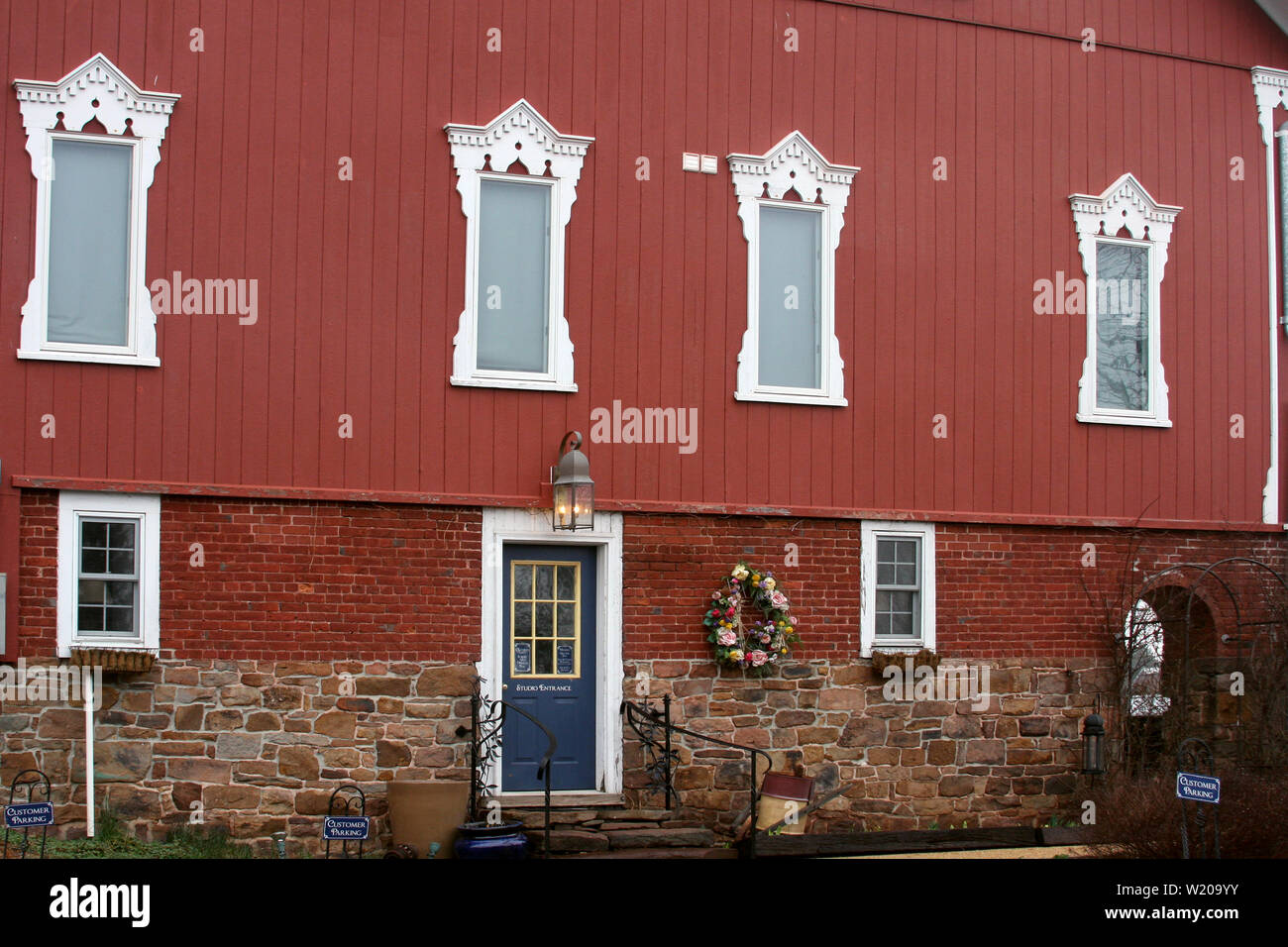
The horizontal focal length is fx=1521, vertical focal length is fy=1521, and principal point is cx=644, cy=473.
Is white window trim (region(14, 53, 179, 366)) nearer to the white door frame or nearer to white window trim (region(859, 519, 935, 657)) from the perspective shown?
the white door frame

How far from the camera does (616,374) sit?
12562mm

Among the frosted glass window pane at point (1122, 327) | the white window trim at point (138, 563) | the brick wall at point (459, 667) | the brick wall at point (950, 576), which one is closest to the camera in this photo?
the white window trim at point (138, 563)

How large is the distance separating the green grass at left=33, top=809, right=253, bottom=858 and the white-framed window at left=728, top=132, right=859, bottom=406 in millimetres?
→ 5584

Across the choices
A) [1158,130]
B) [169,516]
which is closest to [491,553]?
[169,516]

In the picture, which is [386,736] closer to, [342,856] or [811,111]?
[342,856]

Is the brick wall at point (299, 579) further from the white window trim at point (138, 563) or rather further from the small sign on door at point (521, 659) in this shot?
the small sign on door at point (521, 659)

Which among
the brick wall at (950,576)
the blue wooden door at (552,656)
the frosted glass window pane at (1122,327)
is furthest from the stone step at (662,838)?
the frosted glass window pane at (1122,327)

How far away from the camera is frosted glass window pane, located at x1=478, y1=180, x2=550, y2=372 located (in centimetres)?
1235

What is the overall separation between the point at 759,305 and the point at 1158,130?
460cm

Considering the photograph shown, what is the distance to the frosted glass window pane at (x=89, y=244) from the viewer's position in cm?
1137

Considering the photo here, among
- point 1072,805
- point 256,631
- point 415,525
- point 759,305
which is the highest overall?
point 759,305

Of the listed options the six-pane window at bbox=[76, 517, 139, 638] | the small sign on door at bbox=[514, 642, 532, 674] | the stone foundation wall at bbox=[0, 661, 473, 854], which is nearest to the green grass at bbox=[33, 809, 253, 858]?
the stone foundation wall at bbox=[0, 661, 473, 854]

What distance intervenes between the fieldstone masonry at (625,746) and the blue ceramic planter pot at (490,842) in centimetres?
52

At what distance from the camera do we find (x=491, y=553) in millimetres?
12102
